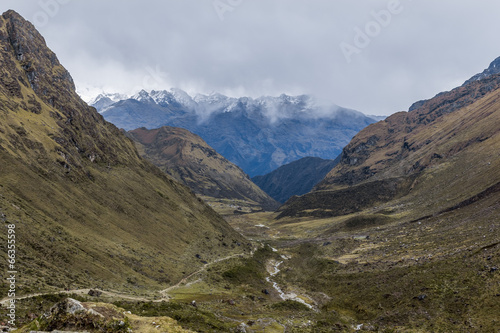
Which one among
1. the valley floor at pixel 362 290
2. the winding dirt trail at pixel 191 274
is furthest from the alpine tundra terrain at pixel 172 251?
the winding dirt trail at pixel 191 274

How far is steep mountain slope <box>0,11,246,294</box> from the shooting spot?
237ft

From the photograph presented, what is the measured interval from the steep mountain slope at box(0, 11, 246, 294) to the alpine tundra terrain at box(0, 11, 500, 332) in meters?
0.61

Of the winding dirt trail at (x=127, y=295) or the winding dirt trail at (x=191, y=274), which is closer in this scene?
the winding dirt trail at (x=127, y=295)

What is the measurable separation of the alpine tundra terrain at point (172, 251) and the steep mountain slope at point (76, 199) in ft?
2.01

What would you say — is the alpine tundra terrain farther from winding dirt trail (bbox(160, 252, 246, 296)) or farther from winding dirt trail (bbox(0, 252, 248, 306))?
winding dirt trail (bbox(160, 252, 246, 296))

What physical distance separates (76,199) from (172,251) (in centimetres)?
3735

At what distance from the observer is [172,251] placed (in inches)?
4646

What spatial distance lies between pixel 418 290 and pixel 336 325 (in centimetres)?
1869

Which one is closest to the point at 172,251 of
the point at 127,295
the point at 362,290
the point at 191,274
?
the point at 191,274

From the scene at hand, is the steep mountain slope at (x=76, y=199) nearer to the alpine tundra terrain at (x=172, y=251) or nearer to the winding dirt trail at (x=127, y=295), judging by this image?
the alpine tundra terrain at (x=172, y=251)

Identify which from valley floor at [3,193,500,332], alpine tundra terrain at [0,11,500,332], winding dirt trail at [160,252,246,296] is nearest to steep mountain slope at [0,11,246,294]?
alpine tundra terrain at [0,11,500,332]

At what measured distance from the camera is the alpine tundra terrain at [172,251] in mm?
51125

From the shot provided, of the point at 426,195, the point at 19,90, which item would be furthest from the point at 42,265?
the point at 426,195

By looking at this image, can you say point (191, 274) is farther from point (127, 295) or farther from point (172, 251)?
point (127, 295)
